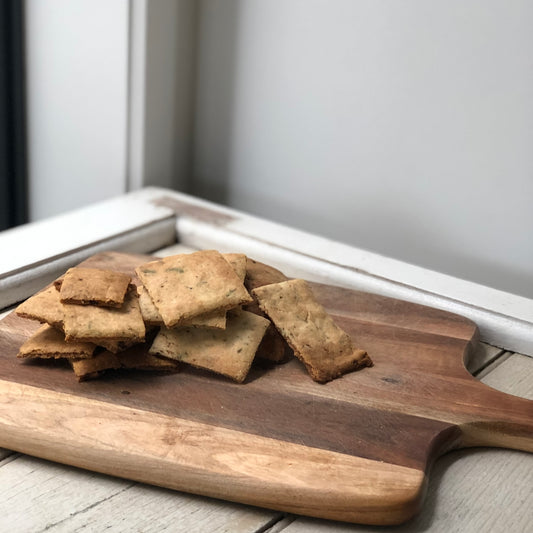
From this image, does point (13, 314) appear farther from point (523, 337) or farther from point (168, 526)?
point (523, 337)

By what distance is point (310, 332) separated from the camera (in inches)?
33.6

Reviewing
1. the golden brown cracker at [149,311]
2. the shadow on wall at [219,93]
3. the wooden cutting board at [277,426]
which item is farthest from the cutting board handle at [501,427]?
the shadow on wall at [219,93]

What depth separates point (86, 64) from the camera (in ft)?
4.63

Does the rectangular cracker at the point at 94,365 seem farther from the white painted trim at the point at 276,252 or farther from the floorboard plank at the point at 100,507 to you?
the white painted trim at the point at 276,252

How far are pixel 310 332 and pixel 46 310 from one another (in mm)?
281

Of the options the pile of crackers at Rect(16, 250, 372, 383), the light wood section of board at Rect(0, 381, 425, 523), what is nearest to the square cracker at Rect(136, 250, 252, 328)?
the pile of crackers at Rect(16, 250, 372, 383)

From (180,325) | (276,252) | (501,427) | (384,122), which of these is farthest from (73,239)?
(501,427)

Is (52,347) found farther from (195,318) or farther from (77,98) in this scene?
(77,98)

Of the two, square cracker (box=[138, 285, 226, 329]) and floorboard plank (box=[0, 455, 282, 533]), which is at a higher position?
square cracker (box=[138, 285, 226, 329])

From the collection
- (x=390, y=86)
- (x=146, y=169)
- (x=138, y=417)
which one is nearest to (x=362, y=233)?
(x=390, y=86)

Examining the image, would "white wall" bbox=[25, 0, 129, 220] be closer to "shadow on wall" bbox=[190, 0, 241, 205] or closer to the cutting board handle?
"shadow on wall" bbox=[190, 0, 241, 205]

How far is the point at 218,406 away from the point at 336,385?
0.43ft

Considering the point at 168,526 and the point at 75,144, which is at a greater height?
the point at 75,144

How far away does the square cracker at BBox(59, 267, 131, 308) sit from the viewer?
803 mm
